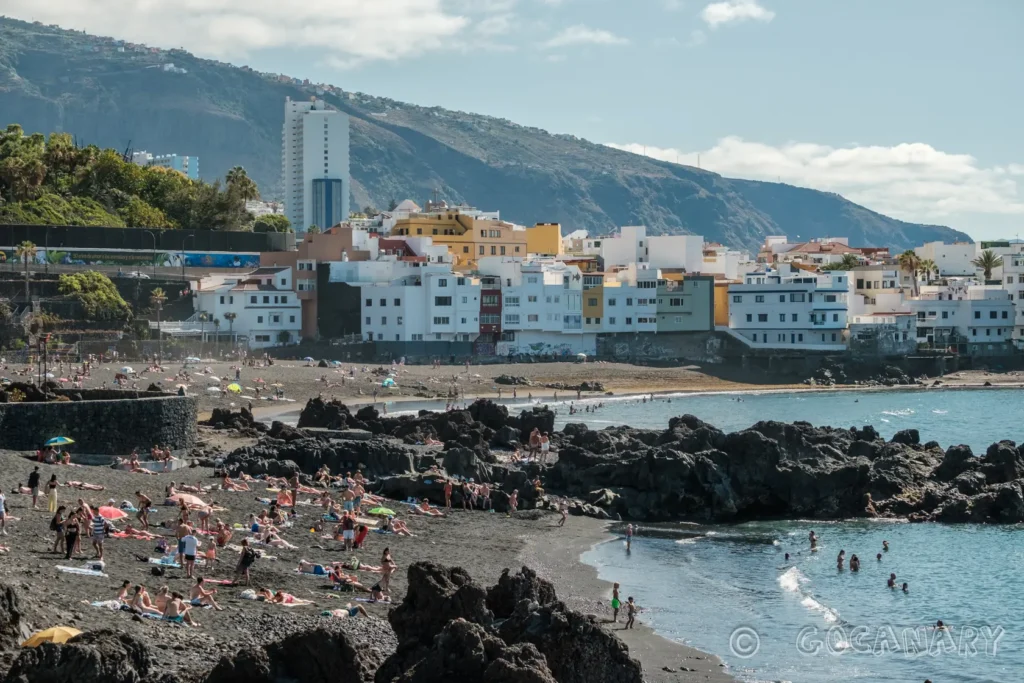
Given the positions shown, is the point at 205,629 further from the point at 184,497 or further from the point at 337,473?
the point at 337,473

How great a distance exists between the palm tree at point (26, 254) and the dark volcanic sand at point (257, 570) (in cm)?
4624

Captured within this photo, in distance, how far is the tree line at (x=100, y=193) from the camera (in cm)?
9281

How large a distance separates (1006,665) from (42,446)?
72.8ft

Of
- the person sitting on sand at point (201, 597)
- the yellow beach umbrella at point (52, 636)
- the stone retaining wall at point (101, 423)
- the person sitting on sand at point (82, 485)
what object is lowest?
the person sitting on sand at point (201, 597)

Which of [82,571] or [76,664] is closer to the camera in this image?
[76,664]

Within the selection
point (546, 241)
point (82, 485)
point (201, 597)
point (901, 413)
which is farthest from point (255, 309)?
point (201, 597)

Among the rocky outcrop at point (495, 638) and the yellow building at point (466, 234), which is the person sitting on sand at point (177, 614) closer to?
the rocky outcrop at point (495, 638)

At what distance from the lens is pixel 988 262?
11169 centimetres

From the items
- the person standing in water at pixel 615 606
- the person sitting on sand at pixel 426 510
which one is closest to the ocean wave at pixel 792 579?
the person standing in water at pixel 615 606

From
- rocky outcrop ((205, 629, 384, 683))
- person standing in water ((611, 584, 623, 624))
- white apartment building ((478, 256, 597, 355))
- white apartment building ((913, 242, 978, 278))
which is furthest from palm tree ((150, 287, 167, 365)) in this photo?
white apartment building ((913, 242, 978, 278))

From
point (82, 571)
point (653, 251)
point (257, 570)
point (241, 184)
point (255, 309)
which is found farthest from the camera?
point (241, 184)

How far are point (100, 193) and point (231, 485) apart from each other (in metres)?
75.9

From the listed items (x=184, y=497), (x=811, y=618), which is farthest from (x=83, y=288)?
(x=811, y=618)

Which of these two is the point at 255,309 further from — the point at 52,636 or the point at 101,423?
the point at 52,636
